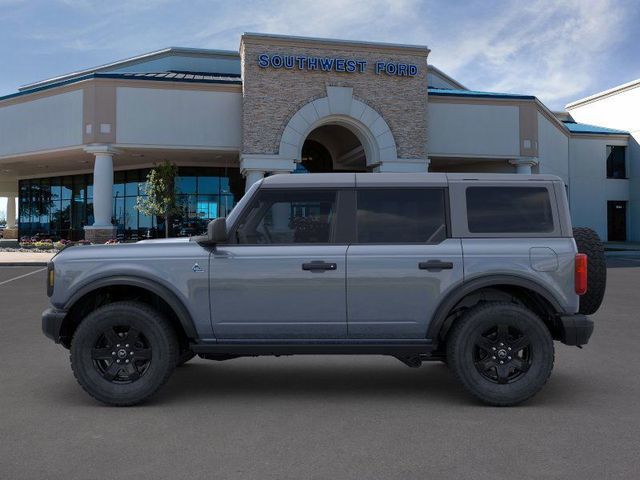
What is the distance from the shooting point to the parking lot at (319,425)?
12.4ft

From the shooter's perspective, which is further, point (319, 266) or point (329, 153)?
point (329, 153)

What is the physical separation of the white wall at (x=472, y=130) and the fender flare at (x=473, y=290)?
26.6 metres

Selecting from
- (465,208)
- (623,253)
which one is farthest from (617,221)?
(465,208)

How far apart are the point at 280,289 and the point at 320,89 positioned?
79.3 ft

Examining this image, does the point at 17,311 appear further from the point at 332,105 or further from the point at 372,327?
the point at 332,105

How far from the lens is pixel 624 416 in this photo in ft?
15.8

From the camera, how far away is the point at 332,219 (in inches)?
207

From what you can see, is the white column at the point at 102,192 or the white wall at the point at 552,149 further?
the white wall at the point at 552,149

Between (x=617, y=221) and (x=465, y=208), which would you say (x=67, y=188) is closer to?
(x=465, y=208)

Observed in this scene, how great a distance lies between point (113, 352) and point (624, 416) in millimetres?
4305

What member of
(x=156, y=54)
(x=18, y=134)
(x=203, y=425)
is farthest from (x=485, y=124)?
(x=203, y=425)

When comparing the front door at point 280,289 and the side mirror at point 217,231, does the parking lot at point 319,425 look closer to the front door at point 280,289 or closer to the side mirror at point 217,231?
the front door at point 280,289

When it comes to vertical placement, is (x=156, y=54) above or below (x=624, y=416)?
above

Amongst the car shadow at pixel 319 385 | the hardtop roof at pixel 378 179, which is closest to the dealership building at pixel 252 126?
the car shadow at pixel 319 385
